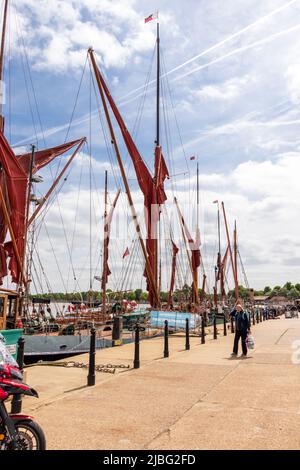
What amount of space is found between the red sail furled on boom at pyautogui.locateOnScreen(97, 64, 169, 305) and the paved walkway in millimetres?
18187

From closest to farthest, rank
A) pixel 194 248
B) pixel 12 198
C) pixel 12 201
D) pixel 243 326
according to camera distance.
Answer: pixel 243 326 < pixel 12 198 < pixel 12 201 < pixel 194 248

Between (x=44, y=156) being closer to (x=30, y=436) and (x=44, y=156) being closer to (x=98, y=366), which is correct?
(x=98, y=366)

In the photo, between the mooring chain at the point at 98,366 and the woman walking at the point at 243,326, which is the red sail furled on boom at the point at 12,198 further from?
the woman walking at the point at 243,326

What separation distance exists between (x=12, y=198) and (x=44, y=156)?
1048cm

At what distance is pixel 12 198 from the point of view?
24609mm

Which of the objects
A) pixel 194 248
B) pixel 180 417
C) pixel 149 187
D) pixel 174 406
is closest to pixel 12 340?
pixel 174 406

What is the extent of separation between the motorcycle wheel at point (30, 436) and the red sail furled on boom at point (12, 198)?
65.1 ft

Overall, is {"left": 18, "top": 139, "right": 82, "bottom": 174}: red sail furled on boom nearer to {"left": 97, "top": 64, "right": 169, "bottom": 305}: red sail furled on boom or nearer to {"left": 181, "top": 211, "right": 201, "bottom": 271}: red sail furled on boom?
{"left": 97, "top": 64, "right": 169, "bottom": 305}: red sail furled on boom

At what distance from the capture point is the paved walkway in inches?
202

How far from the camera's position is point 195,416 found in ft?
20.3

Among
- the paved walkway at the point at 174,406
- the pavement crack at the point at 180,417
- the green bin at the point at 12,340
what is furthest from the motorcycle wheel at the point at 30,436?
the green bin at the point at 12,340
